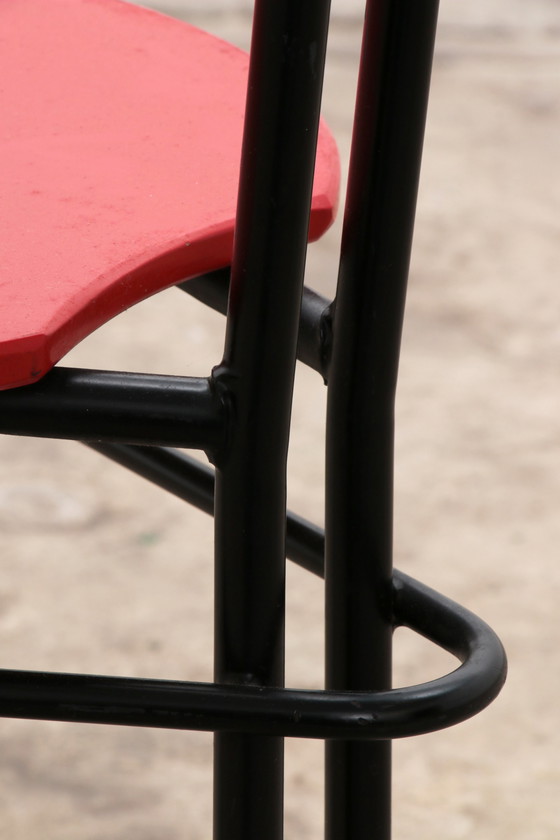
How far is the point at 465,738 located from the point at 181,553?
39cm

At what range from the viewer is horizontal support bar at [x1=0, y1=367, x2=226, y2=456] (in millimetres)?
366

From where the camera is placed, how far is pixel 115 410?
14.5 inches

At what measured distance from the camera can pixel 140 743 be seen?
41.3 inches

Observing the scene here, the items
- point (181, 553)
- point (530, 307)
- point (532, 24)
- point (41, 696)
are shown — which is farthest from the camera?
point (532, 24)

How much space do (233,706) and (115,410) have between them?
0.10 m

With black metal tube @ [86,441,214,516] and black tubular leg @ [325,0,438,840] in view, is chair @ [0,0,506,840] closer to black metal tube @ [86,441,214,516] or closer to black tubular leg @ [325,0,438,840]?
black tubular leg @ [325,0,438,840]

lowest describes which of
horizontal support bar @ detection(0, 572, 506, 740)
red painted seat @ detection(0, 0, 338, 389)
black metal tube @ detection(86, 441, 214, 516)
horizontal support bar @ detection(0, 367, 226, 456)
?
horizontal support bar @ detection(0, 572, 506, 740)

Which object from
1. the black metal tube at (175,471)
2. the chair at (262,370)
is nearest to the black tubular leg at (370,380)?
the chair at (262,370)

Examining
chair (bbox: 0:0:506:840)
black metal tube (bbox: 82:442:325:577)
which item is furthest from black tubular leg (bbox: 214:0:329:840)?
black metal tube (bbox: 82:442:325:577)

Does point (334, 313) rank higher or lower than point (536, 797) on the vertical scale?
higher

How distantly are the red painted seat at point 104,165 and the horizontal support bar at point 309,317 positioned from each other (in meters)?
0.03

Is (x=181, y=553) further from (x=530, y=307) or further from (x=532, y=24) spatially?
(x=532, y=24)

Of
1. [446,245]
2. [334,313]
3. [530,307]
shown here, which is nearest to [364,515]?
→ [334,313]

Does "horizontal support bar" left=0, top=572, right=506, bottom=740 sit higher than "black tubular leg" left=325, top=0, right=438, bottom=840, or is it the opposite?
"black tubular leg" left=325, top=0, right=438, bottom=840
